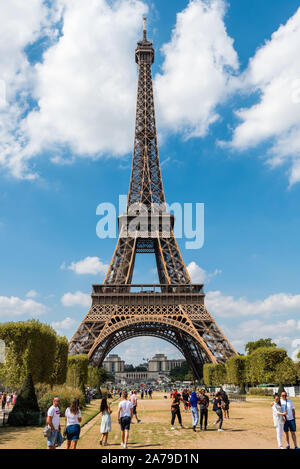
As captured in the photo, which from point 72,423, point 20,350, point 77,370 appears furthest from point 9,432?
point 77,370

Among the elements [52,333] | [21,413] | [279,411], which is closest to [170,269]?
[52,333]

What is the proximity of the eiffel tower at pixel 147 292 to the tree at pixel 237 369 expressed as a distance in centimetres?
245

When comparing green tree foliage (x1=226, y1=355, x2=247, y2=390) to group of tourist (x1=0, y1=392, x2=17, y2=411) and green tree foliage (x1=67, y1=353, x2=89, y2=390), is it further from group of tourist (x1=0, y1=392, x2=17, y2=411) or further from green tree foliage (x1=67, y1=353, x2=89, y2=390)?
group of tourist (x1=0, y1=392, x2=17, y2=411)

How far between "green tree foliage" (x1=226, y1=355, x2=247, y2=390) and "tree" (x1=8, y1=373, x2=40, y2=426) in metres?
33.7

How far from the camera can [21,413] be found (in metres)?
20.4

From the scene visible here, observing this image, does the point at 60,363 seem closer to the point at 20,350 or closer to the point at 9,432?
the point at 20,350

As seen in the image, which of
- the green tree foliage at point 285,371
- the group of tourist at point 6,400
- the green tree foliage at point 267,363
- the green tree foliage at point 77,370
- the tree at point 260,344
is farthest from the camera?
the tree at point 260,344

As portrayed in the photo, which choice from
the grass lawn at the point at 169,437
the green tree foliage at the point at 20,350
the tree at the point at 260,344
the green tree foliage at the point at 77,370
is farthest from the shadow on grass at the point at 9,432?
the tree at the point at 260,344

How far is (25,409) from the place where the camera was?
21.2 meters

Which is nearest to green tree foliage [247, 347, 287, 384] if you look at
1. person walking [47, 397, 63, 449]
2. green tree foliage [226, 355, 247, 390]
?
green tree foliage [226, 355, 247, 390]

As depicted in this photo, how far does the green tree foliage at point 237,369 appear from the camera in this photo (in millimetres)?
49969

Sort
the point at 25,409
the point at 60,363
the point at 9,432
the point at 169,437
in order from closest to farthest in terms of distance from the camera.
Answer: the point at 169,437, the point at 9,432, the point at 25,409, the point at 60,363

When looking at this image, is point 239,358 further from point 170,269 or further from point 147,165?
point 147,165

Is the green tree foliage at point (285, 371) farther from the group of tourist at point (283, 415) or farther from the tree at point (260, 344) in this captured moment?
the tree at point (260, 344)
